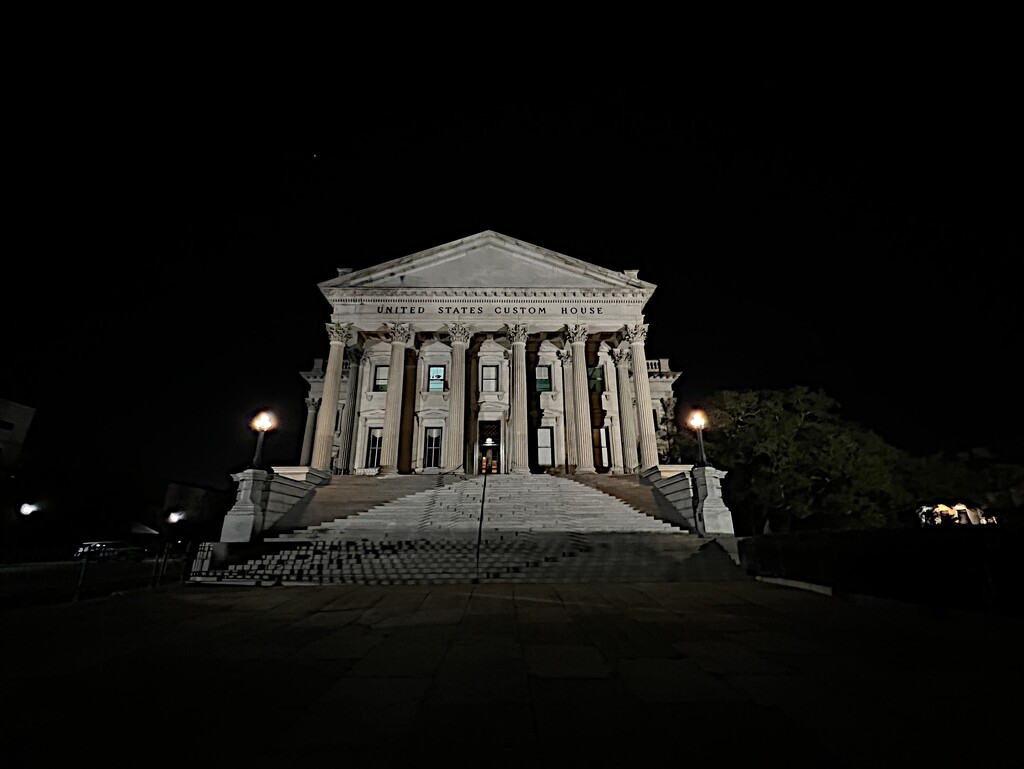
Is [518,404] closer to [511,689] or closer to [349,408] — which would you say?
[349,408]

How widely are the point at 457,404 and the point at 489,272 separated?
10070 millimetres

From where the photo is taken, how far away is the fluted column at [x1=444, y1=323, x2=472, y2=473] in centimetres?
2753

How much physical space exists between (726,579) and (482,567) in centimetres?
671

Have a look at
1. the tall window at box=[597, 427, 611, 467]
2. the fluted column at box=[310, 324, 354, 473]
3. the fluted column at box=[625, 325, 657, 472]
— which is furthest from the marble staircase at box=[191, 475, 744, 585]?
the tall window at box=[597, 427, 611, 467]

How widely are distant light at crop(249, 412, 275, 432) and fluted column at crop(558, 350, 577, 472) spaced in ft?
56.0

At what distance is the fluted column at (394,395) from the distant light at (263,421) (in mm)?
10350

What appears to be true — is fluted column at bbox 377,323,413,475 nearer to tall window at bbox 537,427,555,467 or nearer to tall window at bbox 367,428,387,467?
tall window at bbox 367,428,387,467

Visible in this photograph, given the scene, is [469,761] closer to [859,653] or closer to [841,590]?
[859,653]

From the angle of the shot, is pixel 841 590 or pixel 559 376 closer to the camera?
pixel 841 590

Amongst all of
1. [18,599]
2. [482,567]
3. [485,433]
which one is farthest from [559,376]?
[18,599]

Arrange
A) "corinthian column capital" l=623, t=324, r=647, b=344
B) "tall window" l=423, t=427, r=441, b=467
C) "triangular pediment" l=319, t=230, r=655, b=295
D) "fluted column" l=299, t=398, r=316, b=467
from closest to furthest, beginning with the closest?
"corinthian column capital" l=623, t=324, r=647, b=344
"tall window" l=423, t=427, r=441, b=467
"triangular pediment" l=319, t=230, r=655, b=295
"fluted column" l=299, t=398, r=316, b=467

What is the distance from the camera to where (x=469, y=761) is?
2.64 metres

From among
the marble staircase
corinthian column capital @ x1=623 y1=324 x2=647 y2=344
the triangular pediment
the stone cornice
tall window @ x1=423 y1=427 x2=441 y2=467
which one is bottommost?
Answer: the marble staircase

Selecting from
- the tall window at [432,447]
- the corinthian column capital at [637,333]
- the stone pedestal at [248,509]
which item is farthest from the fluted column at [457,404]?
the stone pedestal at [248,509]
